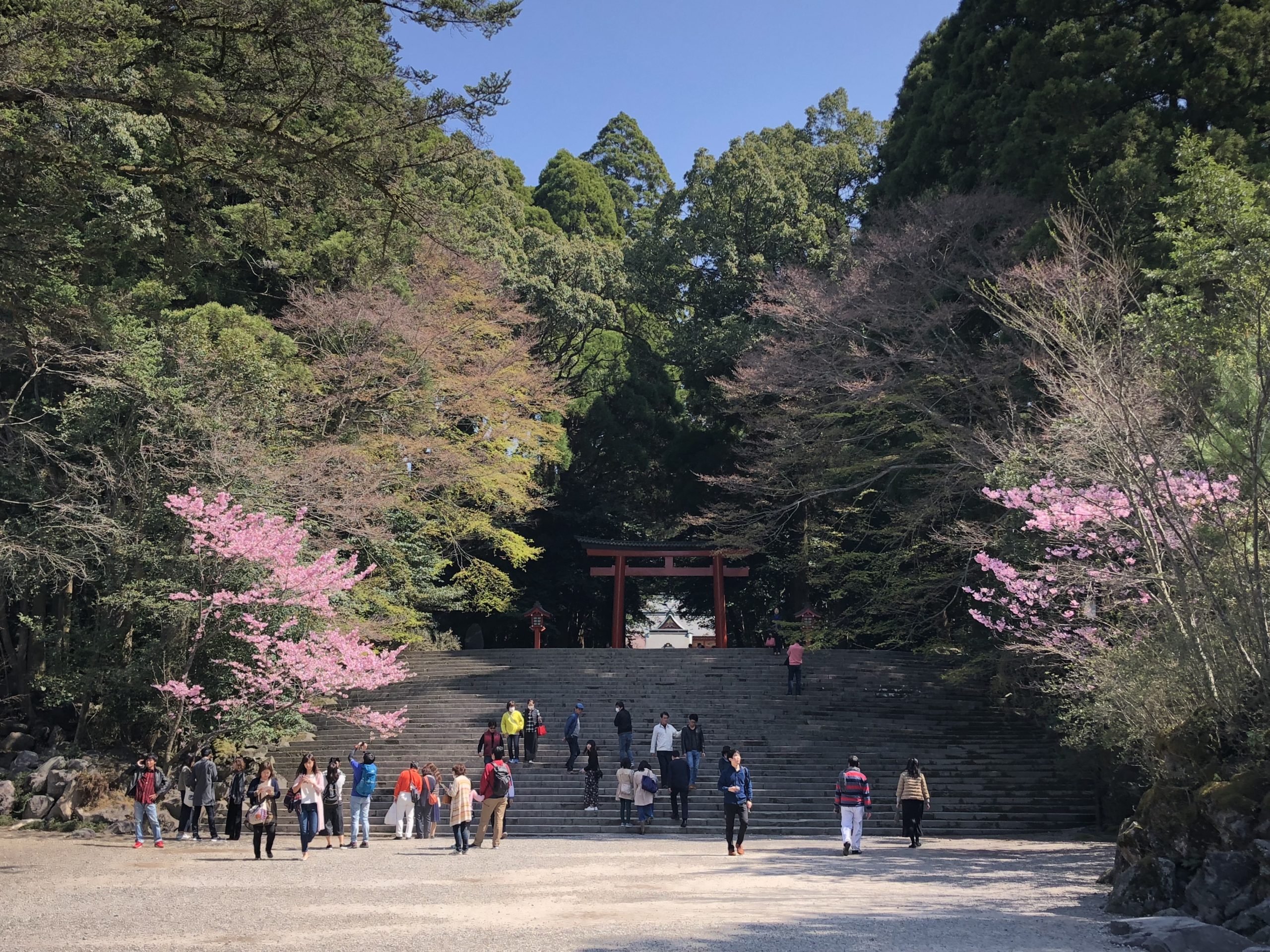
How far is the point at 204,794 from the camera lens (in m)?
12.8

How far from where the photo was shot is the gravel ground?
269 inches

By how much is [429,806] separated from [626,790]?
2.59m

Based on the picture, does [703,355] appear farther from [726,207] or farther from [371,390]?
[371,390]

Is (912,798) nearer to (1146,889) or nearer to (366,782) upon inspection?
(1146,889)

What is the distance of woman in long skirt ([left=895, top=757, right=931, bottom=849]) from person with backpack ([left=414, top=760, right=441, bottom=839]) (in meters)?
5.92

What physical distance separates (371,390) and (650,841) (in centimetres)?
1121

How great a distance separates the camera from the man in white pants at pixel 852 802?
453 inches

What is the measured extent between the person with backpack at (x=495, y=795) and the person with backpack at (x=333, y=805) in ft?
5.31

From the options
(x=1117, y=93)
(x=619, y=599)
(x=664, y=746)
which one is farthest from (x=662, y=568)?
(x=1117, y=93)

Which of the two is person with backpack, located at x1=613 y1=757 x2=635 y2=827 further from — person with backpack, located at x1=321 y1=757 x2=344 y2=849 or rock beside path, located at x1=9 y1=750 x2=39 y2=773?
rock beside path, located at x1=9 y1=750 x2=39 y2=773

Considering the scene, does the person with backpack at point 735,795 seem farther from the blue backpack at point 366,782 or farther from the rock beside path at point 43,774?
the rock beside path at point 43,774

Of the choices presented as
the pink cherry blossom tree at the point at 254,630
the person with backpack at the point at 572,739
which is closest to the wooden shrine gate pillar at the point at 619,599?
the person with backpack at the point at 572,739

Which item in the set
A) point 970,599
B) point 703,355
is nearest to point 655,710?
point 970,599

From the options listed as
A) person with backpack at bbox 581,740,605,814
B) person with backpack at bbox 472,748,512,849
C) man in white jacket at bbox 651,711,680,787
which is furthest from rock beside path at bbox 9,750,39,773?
man in white jacket at bbox 651,711,680,787
